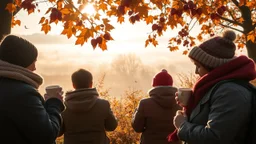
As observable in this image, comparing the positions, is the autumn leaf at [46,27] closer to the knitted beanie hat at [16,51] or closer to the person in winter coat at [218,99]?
the knitted beanie hat at [16,51]

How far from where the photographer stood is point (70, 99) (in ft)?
12.6

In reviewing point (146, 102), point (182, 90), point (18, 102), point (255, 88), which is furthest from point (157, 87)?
point (18, 102)

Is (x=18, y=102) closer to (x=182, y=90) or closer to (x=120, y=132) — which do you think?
(x=182, y=90)

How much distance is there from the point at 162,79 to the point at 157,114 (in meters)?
0.41

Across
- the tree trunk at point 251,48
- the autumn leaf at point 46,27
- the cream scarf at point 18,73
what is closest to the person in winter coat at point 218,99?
the cream scarf at point 18,73

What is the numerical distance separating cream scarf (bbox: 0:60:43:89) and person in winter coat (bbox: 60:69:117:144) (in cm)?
126

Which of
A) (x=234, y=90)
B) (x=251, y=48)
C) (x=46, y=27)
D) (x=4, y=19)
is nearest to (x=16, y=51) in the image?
(x=234, y=90)

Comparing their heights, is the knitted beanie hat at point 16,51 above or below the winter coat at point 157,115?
above

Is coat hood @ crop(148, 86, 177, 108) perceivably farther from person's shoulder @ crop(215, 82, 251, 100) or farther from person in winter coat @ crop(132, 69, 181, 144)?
person's shoulder @ crop(215, 82, 251, 100)

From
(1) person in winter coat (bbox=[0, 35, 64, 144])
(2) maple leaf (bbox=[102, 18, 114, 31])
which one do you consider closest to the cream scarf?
(1) person in winter coat (bbox=[0, 35, 64, 144])

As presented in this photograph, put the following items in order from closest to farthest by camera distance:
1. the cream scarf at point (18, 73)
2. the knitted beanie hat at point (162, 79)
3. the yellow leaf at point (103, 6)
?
the cream scarf at point (18, 73), the knitted beanie hat at point (162, 79), the yellow leaf at point (103, 6)

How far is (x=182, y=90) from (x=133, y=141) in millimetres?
5900

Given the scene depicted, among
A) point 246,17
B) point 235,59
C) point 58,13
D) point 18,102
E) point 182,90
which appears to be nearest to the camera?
point 18,102

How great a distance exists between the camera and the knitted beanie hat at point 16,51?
8.33 ft
